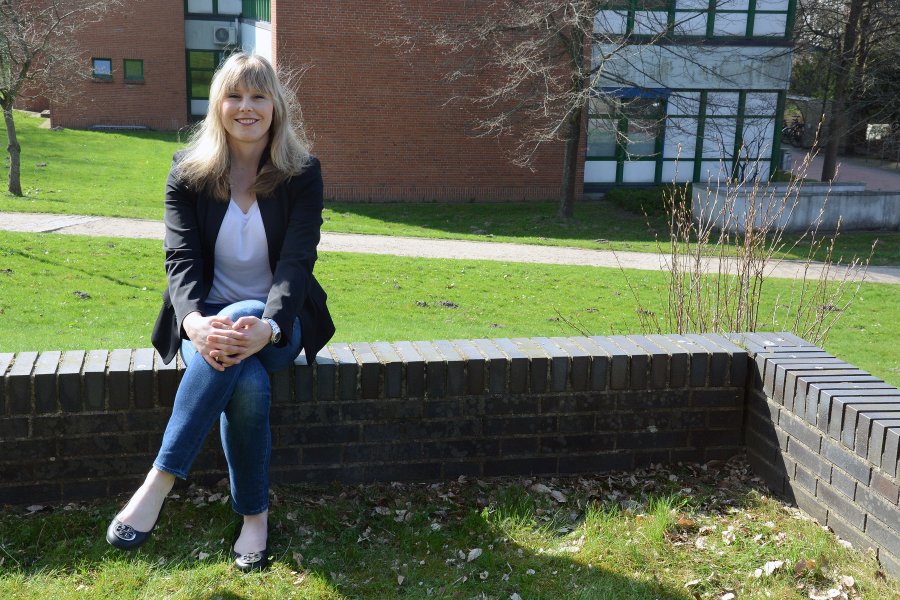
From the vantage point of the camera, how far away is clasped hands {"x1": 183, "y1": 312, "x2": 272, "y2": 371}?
3438 mm

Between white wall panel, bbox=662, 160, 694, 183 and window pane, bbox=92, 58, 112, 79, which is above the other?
window pane, bbox=92, 58, 112, 79

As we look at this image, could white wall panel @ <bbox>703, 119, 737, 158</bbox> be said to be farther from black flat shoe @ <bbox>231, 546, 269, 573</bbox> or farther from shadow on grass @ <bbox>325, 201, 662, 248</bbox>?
black flat shoe @ <bbox>231, 546, 269, 573</bbox>

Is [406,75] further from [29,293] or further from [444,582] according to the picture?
[444,582]

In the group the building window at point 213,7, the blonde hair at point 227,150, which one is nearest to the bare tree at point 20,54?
the building window at point 213,7

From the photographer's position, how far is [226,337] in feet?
11.3

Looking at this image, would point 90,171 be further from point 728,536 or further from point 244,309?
point 728,536

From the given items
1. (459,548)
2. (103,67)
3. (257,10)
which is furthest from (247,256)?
(103,67)

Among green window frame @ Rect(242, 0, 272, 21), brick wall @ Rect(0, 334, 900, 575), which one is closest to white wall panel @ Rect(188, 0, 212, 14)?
green window frame @ Rect(242, 0, 272, 21)

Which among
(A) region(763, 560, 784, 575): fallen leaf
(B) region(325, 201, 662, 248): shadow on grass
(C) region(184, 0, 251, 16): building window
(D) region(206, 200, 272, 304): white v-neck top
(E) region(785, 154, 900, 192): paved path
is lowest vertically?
(B) region(325, 201, 662, 248): shadow on grass

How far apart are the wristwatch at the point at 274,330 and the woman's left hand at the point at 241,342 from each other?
4 cm

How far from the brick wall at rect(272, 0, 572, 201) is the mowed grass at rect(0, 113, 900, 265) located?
0.62 metres

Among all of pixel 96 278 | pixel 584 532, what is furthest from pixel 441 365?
pixel 96 278

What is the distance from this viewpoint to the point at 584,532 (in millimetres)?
3822

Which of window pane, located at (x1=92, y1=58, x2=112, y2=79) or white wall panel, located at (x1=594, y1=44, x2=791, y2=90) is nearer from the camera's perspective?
white wall panel, located at (x1=594, y1=44, x2=791, y2=90)
